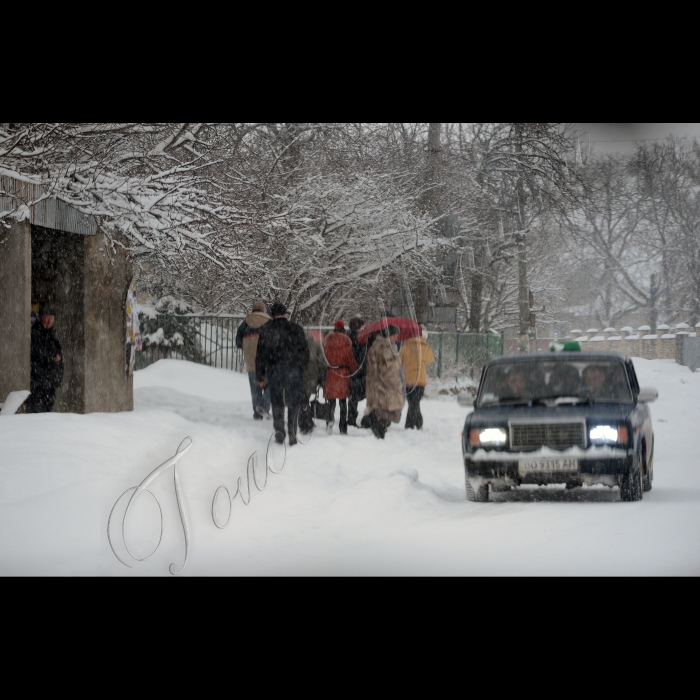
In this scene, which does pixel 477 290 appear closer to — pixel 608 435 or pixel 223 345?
pixel 608 435

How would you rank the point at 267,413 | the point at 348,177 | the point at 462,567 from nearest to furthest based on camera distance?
the point at 462,567 → the point at 267,413 → the point at 348,177

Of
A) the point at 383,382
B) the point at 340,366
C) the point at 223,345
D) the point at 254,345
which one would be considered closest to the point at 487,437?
the point at 383,382

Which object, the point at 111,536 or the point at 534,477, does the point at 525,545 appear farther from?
the point at 111,536

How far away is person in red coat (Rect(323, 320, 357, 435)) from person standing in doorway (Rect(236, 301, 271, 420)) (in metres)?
0.44

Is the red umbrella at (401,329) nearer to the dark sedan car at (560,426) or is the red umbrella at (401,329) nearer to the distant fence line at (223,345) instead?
the distant fence line at (223,345)

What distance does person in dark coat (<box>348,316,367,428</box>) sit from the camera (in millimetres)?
6172

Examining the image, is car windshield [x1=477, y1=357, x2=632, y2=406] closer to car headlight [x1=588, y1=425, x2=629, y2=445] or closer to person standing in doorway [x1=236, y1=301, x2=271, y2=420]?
car headlight [x1=588, y1=425, x2=629, y2=445]

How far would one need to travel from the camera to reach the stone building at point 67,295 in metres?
6.32

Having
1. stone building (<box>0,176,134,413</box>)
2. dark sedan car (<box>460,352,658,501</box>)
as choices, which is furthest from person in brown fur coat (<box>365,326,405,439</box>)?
stone building (<box>0,176,134,413</box>)

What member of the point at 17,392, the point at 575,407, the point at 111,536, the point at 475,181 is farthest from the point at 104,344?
the point at 575,407

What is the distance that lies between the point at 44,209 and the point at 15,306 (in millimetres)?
763

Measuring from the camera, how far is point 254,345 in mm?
6125

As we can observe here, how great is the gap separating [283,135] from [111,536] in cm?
295

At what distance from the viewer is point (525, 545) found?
18.2ft
